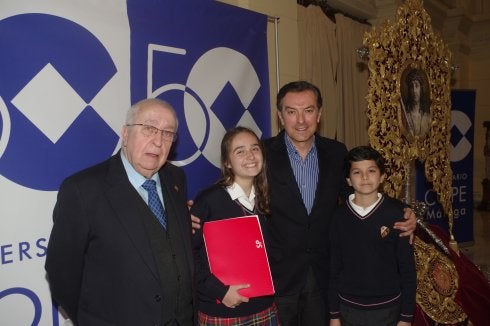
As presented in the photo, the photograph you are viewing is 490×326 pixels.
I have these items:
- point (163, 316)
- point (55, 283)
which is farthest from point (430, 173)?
point (55, 283)

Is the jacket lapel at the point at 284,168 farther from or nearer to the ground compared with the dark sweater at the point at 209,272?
farther from the ground

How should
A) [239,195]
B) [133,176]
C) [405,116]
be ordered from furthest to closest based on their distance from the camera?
1. [405,116]
2. [239,195]
3. [133,176]

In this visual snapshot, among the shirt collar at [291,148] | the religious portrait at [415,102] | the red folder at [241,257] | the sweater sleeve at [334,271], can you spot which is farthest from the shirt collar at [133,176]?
the religious portrait at [415,102]

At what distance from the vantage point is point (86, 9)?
2279 millimetres

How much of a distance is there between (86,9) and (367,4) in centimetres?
473

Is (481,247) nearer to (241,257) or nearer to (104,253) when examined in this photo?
(241,257)

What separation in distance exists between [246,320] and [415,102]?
7.97 ft

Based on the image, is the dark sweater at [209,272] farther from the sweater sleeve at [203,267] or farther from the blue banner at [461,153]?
the blue banner at [461,153]

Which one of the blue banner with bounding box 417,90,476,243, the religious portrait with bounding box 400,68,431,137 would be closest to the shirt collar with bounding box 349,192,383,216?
the religious portrait with bounding box 400,68,431,137

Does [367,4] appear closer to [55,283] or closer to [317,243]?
[317,243]

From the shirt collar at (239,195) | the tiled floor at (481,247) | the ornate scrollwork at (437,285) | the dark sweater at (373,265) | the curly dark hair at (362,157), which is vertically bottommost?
the tiled floor at (481,247)

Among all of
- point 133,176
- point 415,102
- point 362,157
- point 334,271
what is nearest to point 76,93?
point 133,176

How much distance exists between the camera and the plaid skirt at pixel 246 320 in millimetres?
1999

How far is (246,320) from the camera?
6.62ft
